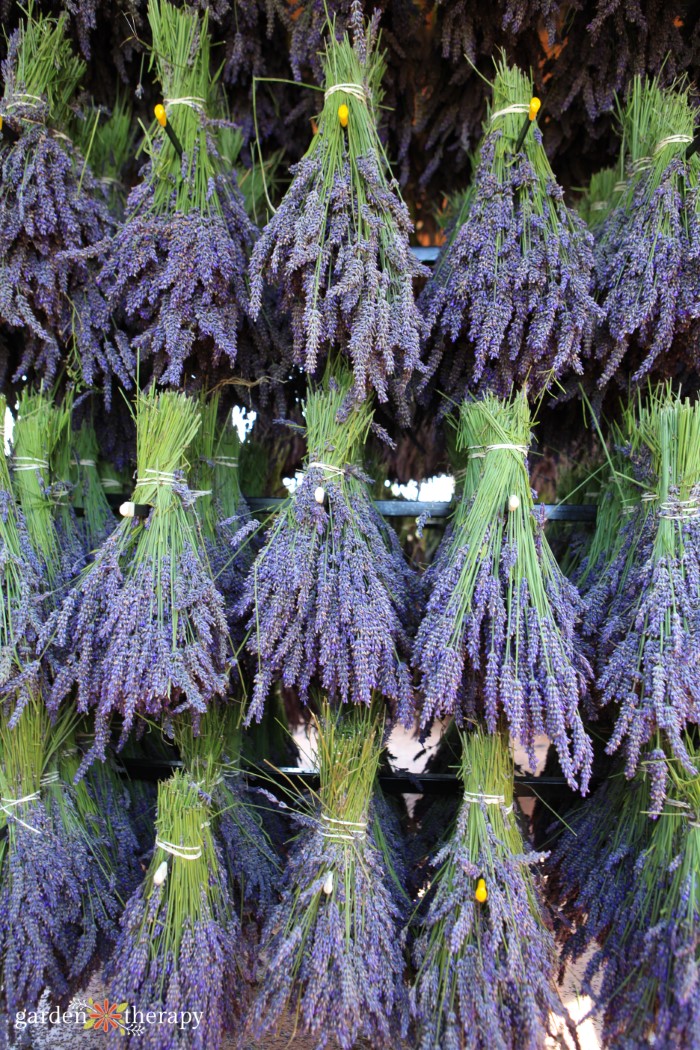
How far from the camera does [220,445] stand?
1630mm

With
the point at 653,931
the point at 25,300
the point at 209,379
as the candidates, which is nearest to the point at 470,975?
the point at 653,931

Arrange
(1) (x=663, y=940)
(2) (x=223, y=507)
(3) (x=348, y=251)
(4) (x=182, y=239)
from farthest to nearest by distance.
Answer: (2) (x=223, y=507), (4) (x=182, y=239), (3) (x=348, y=251), (1) (x=663, y=940)

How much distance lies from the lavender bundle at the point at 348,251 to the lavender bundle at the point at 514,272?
0.11 m

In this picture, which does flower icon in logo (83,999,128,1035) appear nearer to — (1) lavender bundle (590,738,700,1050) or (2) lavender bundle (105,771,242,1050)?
(2) lavender bundle (105,771,242,1050)

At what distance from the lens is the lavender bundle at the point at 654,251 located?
1.42 metres

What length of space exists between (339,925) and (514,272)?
123 cm

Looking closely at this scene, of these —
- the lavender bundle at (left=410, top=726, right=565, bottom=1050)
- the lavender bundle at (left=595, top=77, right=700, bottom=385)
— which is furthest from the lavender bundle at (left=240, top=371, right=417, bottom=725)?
the lavender bundle at (left=595, top=77, right=700, bottom=385)

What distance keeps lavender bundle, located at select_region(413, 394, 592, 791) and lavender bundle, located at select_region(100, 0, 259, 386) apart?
0.58 meters

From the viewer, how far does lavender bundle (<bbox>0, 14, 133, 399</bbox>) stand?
60.4 inches

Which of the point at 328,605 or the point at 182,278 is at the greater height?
the point at 182,278

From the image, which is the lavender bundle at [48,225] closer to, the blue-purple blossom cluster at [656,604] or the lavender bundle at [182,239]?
the lavender bundle at [182,239]

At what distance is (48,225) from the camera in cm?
152

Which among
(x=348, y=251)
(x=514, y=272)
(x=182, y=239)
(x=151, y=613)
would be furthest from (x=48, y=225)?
(x=514, y=272)

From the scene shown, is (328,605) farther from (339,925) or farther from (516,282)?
(516,282)
